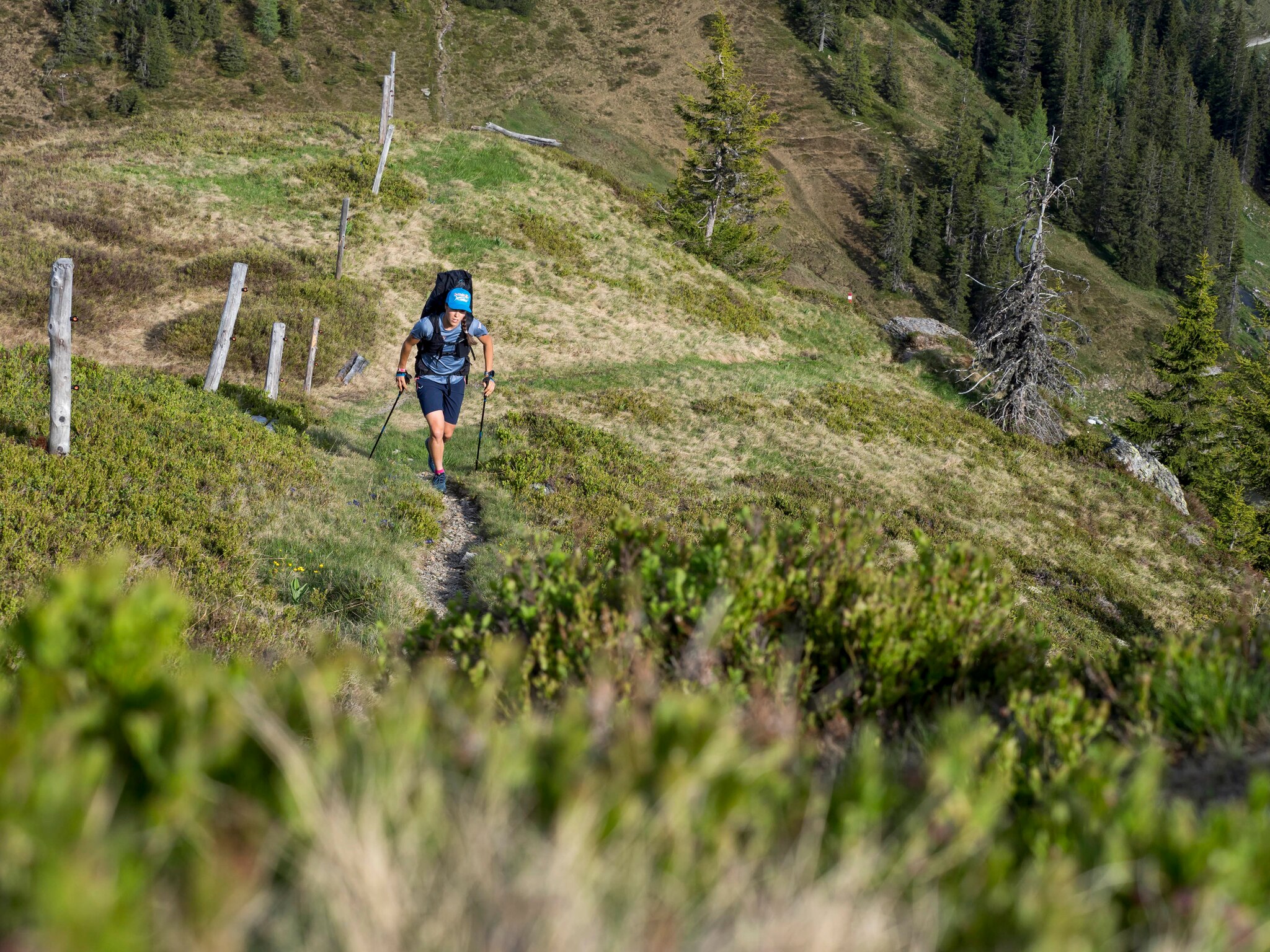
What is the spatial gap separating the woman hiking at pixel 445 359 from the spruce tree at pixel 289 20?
72.0 meters

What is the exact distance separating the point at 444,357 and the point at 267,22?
71.8m

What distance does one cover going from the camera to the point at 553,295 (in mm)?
26203

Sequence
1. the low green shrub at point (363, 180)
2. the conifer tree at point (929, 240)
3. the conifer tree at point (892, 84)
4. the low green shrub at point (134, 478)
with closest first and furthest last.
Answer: the low green shrub at point (134, 478)
the low green shrub at point (363, 180)
the conifer tree at point (929, 240)
the conifer tree at point (892, 84)

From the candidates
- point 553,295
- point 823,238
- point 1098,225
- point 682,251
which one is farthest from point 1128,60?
point 553,295

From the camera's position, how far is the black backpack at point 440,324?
966 cm

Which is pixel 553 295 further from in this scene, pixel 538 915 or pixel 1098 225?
pixel 1098 225

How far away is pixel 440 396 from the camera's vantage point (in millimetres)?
10234

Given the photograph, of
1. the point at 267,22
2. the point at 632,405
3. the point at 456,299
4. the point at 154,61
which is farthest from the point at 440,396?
the point at 267,22

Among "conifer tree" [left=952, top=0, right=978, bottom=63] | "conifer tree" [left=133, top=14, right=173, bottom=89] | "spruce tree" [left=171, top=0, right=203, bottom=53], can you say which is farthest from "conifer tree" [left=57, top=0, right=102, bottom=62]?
"conifer tree" [left=952, top=0, right=978, bottom=63]

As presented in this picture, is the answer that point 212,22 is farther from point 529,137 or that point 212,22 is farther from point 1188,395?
point 1188,395

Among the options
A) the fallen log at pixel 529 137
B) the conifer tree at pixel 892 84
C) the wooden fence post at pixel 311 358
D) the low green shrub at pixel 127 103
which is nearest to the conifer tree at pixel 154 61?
the low green shrub at pixel 127 103

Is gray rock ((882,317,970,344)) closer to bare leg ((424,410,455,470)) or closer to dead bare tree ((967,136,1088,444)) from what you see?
dead bare tree ((967,136,1088,444))

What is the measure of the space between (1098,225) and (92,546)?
8960 centimetres

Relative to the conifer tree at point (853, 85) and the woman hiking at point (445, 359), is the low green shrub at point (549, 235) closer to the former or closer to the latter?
the woman hiking at point (445, 359)
